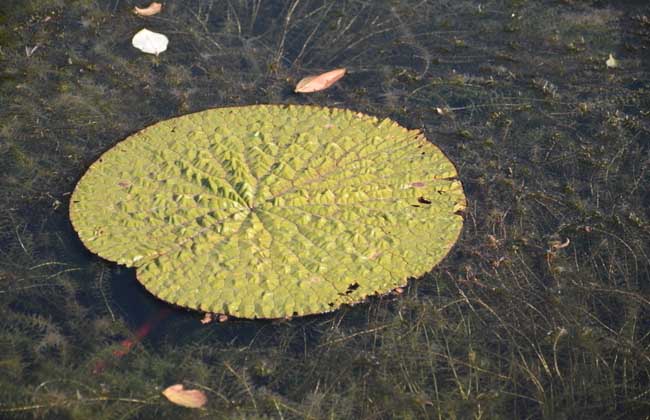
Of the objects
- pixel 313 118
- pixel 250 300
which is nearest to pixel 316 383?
pixel 250 300

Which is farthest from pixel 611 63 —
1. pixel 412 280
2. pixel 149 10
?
pixel 149 10

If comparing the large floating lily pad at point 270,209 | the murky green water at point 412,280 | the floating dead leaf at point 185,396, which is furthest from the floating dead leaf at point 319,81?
the floating dead leaf at point 185,396

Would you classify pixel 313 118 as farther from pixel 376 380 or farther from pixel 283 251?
pixel 376 380

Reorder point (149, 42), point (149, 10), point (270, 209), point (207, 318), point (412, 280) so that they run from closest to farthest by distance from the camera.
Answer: point (207, 318), point (412, 280), point (270, 209), point (149, 42), point (149, 10)

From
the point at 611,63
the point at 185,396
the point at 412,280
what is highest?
the point at 611,63

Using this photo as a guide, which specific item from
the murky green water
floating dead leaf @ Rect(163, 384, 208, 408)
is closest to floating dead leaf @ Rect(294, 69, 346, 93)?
the murky green water

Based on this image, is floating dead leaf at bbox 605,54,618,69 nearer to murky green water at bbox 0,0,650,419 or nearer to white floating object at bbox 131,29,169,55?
murky green water at bbox 0,0,650,419

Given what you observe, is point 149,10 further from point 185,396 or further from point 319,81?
point 185,396
